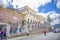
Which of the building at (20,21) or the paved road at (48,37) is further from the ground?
the building at (20,21)

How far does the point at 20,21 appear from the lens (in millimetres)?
2553

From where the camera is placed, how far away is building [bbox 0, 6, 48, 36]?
7.98 feet

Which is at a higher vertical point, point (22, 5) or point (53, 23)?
point (22, 5)

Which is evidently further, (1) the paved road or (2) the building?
(1) the paved road

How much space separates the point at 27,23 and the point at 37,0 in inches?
18.4

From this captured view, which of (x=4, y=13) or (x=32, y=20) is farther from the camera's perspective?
(x=32, y=20)

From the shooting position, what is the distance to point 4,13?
241 centimetres

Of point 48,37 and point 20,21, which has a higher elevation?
point 20,21

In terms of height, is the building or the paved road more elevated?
the building

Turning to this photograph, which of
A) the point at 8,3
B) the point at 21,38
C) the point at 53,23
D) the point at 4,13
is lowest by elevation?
the point at 21,38

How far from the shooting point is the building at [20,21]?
2.43 m

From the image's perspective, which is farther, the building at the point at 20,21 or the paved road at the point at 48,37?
the paved road at the point at 48,37

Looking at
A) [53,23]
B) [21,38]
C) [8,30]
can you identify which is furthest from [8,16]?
[53,23]

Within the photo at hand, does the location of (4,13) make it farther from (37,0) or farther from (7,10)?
(37,0)
